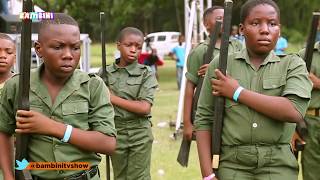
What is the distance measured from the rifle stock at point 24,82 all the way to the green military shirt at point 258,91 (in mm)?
1013

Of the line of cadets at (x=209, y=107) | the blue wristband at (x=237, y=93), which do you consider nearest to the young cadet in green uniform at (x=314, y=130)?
the line of cadets at (x=209, y=107)

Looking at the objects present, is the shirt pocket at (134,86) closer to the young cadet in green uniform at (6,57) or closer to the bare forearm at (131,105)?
the bare forearm at (131,105)

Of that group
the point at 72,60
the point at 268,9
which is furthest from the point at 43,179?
the point at 268,9

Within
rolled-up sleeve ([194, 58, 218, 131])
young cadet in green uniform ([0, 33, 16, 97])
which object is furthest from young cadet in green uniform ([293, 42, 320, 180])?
young cadet in green uniform ([0, 33, 16, 97])

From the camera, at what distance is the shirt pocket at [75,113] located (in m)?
3.27

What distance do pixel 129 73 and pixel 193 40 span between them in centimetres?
580

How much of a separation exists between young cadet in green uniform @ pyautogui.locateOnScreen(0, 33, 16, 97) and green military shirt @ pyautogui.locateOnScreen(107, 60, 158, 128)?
1.25 m

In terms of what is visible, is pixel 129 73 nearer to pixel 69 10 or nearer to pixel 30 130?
pixel 30 130

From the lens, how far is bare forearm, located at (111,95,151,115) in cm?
551

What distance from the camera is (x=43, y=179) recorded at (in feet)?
10.8

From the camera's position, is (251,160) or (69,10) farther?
(69,10)

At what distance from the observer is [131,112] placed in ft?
18.4

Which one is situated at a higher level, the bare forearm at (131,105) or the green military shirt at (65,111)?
the green military shirt at (65,111)

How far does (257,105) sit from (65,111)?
104 centimetres
